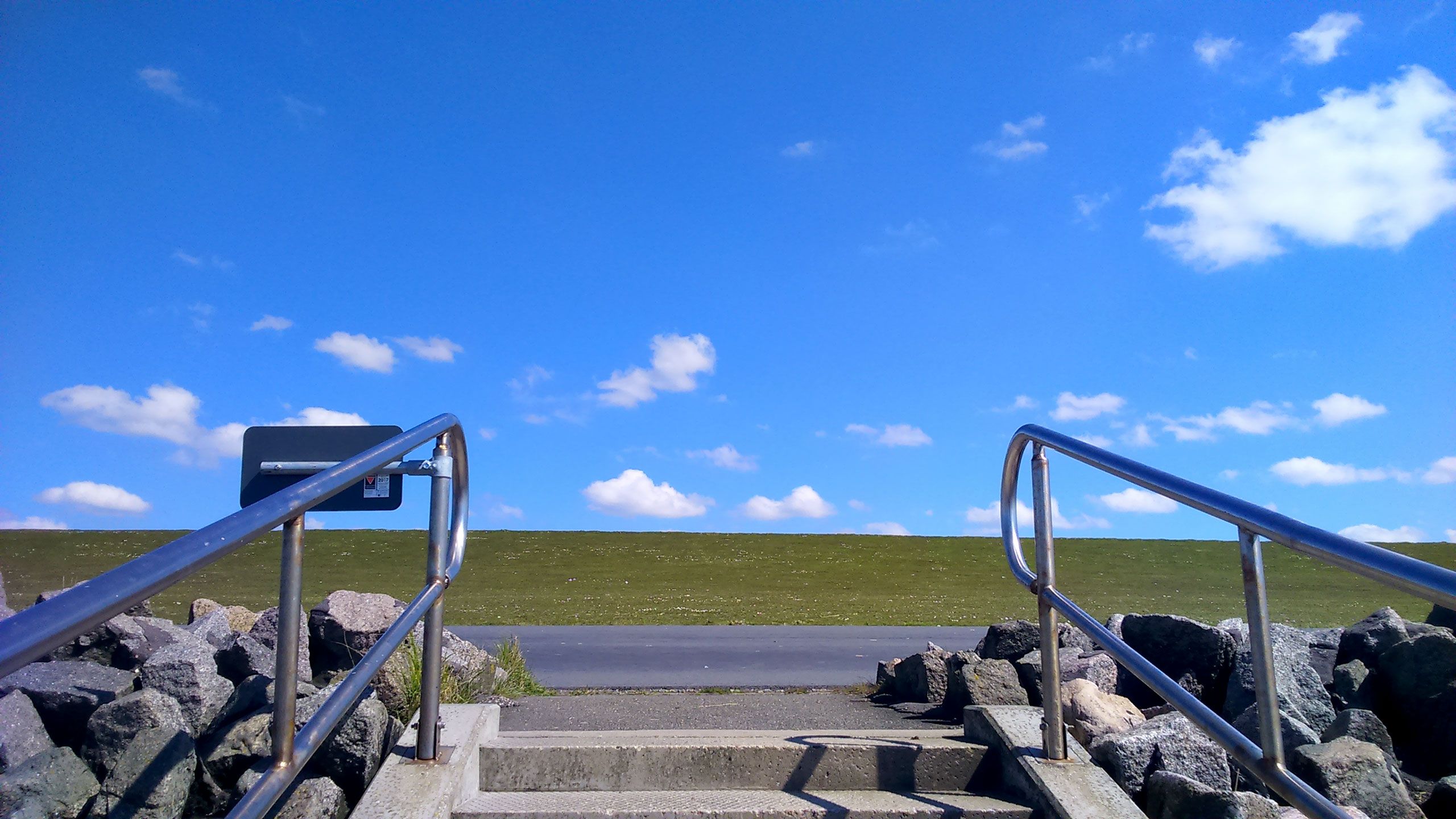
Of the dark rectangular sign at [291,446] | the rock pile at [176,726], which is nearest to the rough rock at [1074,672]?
the rock pile at [176,726]

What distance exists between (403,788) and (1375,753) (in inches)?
136

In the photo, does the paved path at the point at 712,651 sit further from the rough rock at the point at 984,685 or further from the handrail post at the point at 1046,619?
the handrail post at the point at 1046,619

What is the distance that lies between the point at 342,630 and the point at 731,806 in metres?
2.59

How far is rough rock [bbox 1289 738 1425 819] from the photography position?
3395 mm

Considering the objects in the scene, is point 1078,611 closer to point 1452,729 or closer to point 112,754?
point 1452,729

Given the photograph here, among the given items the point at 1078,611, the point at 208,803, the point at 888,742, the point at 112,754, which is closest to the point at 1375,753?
the point at 1078,611

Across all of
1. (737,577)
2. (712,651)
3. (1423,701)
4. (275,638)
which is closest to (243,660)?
(275,638)

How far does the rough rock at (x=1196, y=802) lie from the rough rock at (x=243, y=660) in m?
3.77

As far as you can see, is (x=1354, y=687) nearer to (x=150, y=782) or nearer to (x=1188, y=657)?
(x=1188, y=657)

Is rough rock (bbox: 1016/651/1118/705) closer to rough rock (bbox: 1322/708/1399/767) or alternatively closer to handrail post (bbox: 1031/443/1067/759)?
rough rock (bbox: 1322/708/1399/767)

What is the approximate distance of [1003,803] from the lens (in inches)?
125

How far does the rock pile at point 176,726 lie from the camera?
10.0ft

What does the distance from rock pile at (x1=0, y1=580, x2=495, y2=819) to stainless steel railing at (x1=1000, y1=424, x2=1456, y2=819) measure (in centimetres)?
229

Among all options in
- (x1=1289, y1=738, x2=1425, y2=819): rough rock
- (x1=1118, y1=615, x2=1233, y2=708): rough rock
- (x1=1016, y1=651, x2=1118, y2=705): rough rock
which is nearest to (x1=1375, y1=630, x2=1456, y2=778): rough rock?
(x1=1118, y1=615, x2=1233, y2=708): rough rock
